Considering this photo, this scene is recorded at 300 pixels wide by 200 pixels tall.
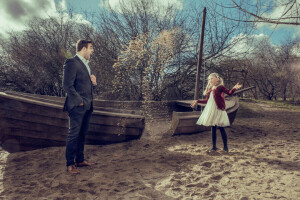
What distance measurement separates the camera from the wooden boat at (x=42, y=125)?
3.33 metres

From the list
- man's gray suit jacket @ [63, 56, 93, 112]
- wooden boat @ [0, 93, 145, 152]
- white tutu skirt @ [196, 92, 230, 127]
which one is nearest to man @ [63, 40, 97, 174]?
man's gray suit jacket @ [63, 56, 93, 112]

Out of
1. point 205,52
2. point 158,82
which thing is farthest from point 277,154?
point 205,52

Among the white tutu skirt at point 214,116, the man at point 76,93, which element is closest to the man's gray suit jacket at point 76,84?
the man at point 76,93

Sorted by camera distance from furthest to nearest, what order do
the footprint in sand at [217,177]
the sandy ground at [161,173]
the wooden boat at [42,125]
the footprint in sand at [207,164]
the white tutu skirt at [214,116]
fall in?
the white tutu skirt at [214,116] < the wooden boat at [42,125] < the footprint in sand at [207,164] < the footprint in sand at [217,177] < the sandy ground at [161,173]

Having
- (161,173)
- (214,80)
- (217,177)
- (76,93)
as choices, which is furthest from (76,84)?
(214,80)

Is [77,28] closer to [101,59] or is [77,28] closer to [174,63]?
[101,59]

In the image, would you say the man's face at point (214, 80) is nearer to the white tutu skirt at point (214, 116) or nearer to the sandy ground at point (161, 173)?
the white tutu skirt at point (214, 116)

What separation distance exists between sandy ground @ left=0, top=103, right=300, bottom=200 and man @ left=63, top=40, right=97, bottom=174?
15.9 inches

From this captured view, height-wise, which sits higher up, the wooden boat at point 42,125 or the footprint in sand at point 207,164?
the wooden boat at point 42,125

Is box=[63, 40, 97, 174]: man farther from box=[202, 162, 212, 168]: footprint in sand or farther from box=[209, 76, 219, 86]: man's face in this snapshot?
box=[209, 76, 219, 86]: man's face

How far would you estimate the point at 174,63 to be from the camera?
1108 cm

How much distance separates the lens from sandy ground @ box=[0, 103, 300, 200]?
226 cm

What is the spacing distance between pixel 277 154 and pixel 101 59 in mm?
9710

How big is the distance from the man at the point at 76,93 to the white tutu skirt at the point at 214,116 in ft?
6.84
